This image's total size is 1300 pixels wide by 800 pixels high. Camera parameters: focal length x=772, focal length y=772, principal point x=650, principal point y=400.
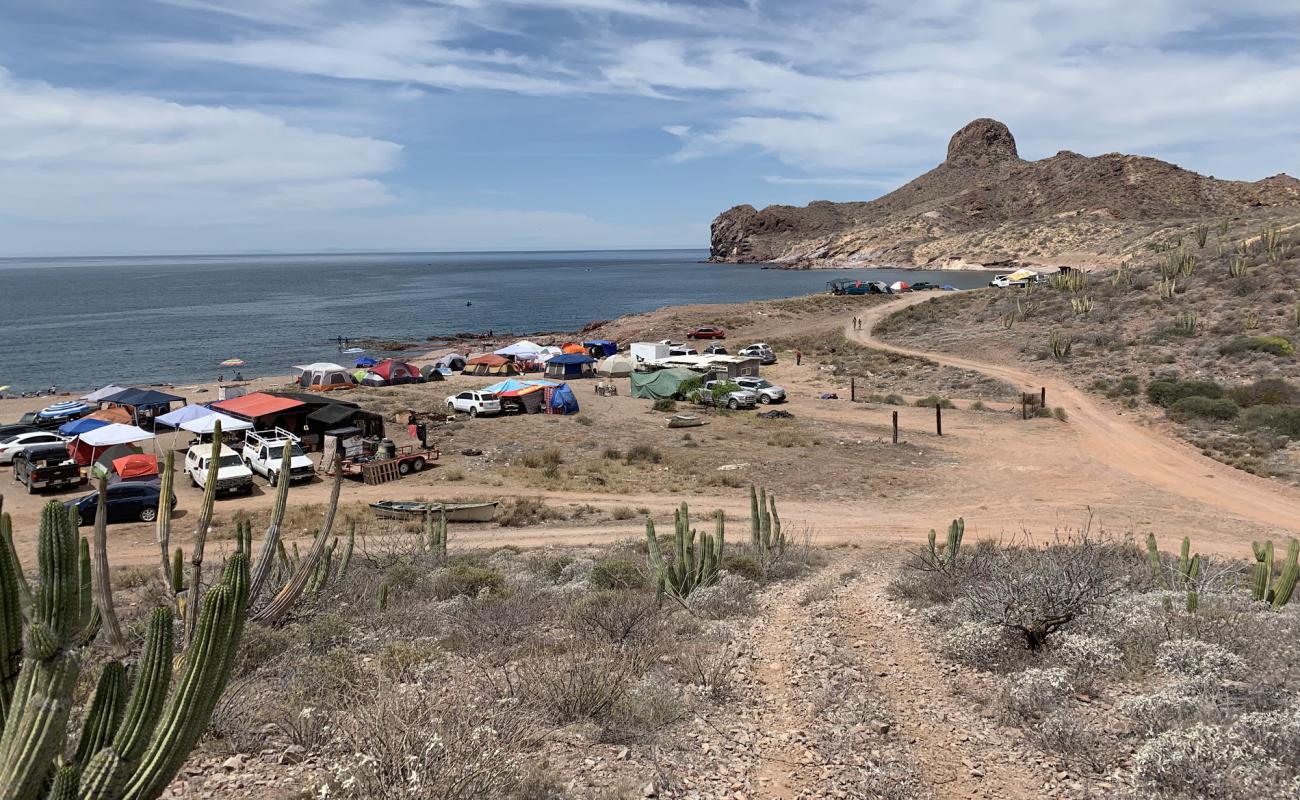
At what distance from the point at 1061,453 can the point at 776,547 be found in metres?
14.5

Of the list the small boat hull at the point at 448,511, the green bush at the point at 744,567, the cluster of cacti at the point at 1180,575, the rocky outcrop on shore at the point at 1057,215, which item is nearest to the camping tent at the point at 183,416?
the small boat hull at the point at 448,511

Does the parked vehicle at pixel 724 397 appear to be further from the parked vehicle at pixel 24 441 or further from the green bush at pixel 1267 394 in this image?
the parked vehicle at pixel 24 441

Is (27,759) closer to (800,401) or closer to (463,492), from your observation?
(463,492)

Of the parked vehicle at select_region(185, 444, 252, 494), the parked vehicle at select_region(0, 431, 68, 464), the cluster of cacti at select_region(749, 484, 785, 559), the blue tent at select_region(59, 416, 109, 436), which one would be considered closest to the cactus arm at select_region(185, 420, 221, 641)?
the cluster of cacti at select_region(749, 484, 785, 559)

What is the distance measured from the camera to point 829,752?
6.21 meters

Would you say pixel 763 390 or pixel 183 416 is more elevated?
pixel 183 416

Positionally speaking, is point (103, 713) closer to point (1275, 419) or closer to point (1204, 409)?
point (1275, 419)

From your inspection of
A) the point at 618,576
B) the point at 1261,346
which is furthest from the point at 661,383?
the point at 1261,346

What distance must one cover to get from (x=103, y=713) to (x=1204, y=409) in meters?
31.5

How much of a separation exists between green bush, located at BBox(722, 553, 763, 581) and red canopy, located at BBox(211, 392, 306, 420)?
19.8 meters

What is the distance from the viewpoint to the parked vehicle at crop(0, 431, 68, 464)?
25.9m

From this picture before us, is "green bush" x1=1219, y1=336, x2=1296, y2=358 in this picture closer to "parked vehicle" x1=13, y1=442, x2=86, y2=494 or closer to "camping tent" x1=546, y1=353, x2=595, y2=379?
"camping tent" x1=546, y1=353, x2=595, y2=379

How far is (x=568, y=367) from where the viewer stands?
43.1 metres

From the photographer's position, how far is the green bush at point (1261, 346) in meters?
31.9
